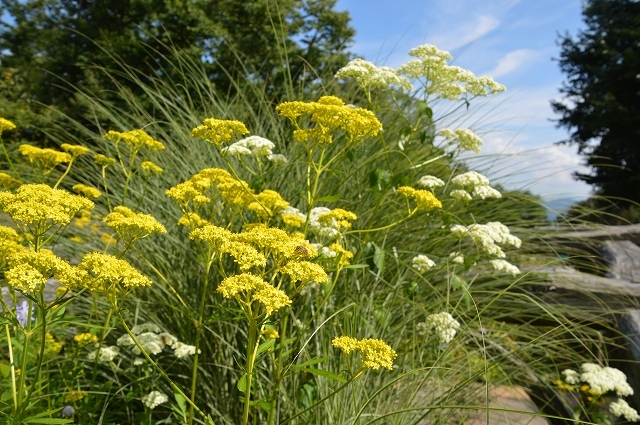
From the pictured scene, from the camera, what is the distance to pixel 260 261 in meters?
1.29

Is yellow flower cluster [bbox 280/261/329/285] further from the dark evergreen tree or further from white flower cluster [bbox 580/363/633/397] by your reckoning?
the dark evergreen tree

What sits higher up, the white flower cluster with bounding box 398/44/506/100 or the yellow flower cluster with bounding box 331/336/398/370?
the white flower cluster with bounding box 398/44/506/100

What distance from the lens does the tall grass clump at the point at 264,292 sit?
134cm

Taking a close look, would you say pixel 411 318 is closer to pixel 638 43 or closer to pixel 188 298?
pixel 188 298

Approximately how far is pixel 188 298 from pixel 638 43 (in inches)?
825

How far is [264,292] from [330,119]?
85 cm

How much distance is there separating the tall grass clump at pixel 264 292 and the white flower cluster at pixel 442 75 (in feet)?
0.03

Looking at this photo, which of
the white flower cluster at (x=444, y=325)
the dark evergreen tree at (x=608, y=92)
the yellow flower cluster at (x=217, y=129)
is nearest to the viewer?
the yellow flower cluster at (x=217, y=129)

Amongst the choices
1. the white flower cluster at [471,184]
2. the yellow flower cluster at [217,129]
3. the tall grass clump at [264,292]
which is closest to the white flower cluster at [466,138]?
the tall grass clump at [264,292]

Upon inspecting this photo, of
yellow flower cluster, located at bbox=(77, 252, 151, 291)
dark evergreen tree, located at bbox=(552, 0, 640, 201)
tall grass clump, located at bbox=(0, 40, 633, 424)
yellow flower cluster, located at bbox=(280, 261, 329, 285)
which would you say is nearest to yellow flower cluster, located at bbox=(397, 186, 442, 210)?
tall grass clump, located at bbox=(0, 40, 633, 424)

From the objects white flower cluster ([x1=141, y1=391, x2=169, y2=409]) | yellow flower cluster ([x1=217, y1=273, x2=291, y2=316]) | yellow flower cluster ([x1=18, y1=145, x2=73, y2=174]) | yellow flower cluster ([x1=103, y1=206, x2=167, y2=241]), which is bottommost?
white flower cluster ([x1=141, y1=391, x2=169, y2=409])

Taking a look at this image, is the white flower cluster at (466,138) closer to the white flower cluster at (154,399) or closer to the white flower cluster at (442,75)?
the white flower cluster at (442,75)

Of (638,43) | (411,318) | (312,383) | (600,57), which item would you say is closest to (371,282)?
(411,318)

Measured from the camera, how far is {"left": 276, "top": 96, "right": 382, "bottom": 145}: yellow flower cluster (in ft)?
5.90
